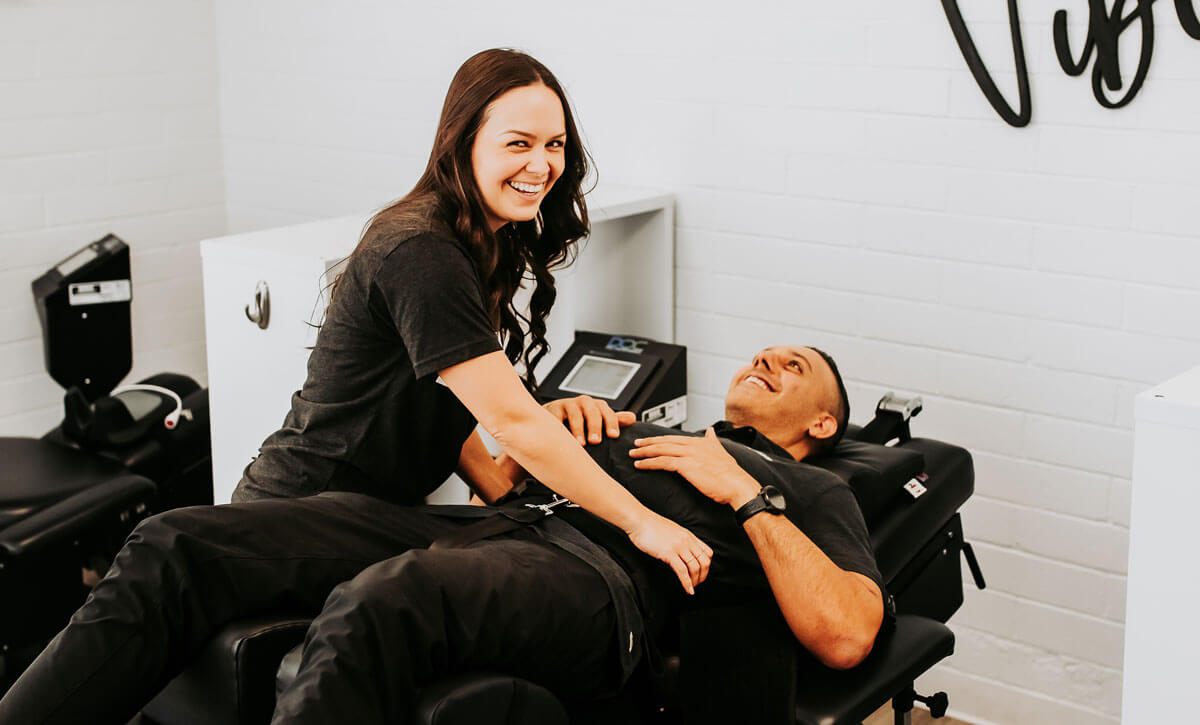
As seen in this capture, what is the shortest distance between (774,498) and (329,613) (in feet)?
2.32

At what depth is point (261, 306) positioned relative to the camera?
2.69 meters

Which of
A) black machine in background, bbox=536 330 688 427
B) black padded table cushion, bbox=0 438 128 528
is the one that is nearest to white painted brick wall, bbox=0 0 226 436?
black padded table cushion, bbox=0 438 128 528

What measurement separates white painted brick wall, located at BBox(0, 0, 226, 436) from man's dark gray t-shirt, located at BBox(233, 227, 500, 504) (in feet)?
6.14

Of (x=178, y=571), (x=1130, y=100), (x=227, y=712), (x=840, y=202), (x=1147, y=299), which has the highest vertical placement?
(x=1130, y=100)

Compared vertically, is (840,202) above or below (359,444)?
above

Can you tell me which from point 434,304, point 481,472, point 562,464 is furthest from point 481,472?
point 434,304

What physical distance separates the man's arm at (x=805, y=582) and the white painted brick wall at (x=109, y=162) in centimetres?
245

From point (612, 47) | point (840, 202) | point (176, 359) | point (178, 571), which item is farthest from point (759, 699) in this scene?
point (176, 359)

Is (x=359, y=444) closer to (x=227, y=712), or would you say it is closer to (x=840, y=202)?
(x=227, y=712)

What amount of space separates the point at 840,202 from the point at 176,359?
7.58 ft

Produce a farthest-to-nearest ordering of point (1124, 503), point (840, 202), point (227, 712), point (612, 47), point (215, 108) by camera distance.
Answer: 1. point (215, 108)
2. point (612, 47)
3. point (840, 202)
4. point (1124, 503)
5. point (227, 712)

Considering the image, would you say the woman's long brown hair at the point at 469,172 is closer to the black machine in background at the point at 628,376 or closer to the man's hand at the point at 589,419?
the man's hand at the point at 589,419

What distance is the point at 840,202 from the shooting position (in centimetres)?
298

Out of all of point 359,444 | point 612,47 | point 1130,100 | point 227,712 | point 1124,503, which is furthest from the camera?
point 612,47
